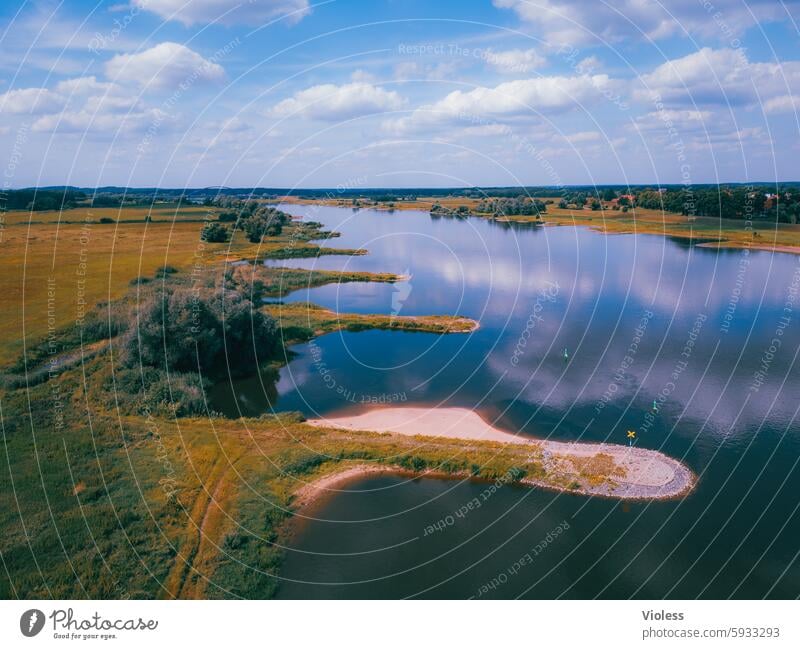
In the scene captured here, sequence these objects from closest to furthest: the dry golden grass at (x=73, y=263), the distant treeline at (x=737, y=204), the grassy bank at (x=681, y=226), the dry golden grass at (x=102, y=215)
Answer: the dry golden grass at (x=73, y=263)
the dry golden grass at (x=102, y=215)
the grassy bank at (x=681, y=226)
the distant treeline at (x=737, y=204)

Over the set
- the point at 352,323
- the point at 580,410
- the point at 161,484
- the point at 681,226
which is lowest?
the point at 161,484

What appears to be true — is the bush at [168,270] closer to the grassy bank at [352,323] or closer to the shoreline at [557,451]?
the grassy bank at [352,323]

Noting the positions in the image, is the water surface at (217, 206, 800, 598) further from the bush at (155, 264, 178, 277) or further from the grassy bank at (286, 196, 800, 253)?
the grassy bank at (286, 196, 800, 253)

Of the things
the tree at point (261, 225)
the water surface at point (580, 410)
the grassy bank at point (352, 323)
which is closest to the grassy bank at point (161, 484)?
the water surface at point (580, 410)

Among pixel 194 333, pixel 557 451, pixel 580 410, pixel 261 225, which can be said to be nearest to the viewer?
pixel 557 451

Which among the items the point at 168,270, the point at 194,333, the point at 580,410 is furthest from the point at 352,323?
the point at 580,410

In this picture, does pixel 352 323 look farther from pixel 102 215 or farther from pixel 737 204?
pixel 737 204

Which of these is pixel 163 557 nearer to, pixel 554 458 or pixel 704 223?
pixel 554 458

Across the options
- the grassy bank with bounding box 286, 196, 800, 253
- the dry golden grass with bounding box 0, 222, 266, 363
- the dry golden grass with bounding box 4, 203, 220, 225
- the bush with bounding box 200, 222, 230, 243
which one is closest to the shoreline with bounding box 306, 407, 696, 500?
the dry golden grass with bounding box 0, 222, 266, 363

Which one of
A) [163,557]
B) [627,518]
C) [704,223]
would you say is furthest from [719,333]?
[704,223]
